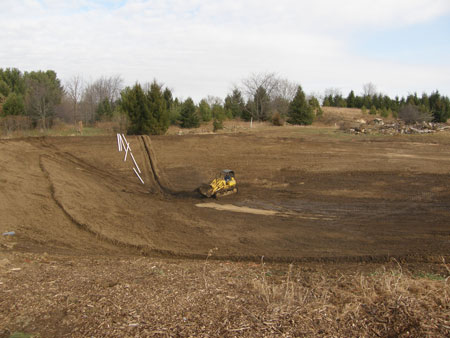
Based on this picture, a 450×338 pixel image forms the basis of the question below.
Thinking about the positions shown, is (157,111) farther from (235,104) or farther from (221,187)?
(235,104)

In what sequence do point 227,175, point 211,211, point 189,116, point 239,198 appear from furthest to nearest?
point 189,116
point 227,175
point 239,198
point 211,211

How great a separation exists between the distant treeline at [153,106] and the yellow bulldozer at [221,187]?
15541 mm

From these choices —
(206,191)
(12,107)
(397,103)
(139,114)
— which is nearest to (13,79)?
(12,107)

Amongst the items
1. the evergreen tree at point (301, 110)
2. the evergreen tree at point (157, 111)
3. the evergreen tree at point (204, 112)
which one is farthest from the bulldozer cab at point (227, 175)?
the evergreen tree at point (204, 112)

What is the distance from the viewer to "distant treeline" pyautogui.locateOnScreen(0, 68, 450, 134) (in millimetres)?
31859

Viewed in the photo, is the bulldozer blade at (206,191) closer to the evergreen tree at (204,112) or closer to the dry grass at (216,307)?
the dry grass at (216,307)

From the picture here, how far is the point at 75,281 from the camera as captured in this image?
5918 millimetres

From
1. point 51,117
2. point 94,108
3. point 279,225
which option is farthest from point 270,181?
point 94,108

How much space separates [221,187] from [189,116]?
91.3ft

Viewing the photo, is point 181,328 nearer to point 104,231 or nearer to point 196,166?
point 104,231

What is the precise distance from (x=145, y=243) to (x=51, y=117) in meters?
36.8

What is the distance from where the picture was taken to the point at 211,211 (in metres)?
15.1

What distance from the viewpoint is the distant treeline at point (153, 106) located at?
31.9 m

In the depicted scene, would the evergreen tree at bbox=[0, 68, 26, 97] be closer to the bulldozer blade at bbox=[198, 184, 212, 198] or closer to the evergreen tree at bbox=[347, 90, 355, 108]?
the bulldozer blade at bbox=[198, 184, 212, 198]
